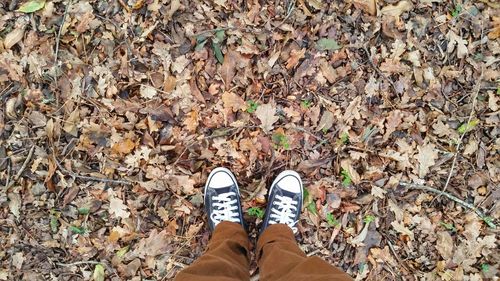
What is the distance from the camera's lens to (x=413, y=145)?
10.6 ft

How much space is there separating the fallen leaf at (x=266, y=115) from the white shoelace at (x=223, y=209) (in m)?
0.58

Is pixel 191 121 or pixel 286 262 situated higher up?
pixel 191 121

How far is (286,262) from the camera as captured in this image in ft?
8.38

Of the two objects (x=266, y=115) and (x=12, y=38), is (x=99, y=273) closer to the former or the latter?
(x=266, y=115)

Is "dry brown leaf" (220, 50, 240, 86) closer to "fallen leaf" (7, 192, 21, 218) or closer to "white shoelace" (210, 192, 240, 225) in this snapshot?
"white shoelace" (210, 192, 240, 225)

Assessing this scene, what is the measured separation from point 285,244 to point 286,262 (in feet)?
1.00

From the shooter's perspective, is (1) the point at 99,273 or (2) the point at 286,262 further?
(1) the point at 99,273

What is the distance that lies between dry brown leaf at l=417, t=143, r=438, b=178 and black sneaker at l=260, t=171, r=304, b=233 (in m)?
0.94

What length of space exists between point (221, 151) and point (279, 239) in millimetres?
789

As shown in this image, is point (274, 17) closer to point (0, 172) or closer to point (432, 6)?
point (432, 6)

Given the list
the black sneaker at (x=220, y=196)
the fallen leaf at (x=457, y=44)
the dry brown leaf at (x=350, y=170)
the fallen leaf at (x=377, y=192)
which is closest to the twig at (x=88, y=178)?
the black sneaker at (x=220, y=196)

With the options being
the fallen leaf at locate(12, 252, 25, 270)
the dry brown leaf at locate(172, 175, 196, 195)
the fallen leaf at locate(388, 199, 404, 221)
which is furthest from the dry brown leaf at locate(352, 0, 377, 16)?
the fallen leaf at locate(12, 252, 25, 270)

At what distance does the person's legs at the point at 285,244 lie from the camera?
2328mm

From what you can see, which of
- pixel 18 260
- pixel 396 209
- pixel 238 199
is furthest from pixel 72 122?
pixel 396 209
